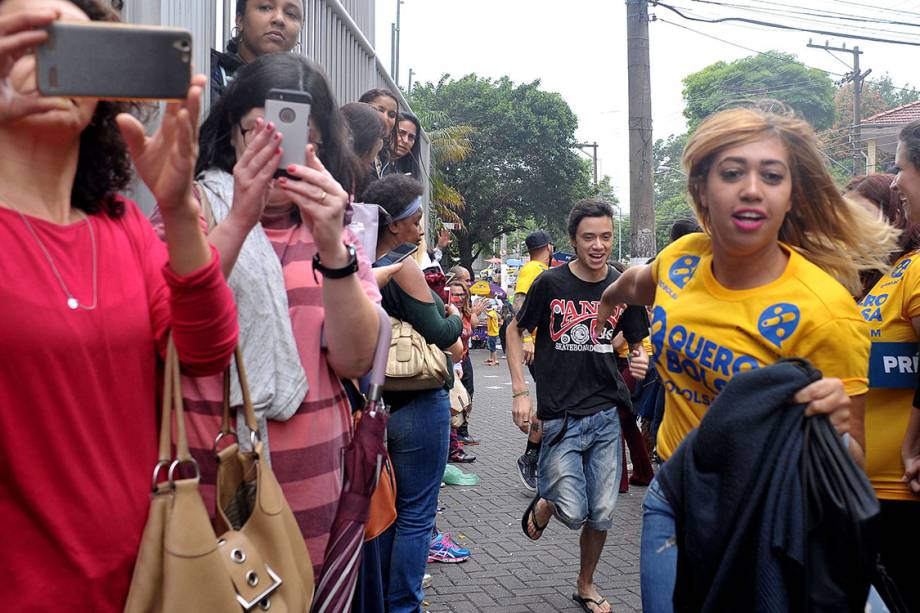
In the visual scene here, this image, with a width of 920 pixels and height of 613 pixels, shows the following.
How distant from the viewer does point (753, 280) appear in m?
2.76

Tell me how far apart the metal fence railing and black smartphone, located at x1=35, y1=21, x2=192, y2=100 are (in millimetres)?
1555

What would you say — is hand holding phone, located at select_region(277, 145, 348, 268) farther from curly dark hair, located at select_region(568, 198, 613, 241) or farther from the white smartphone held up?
curly dark hair, located at select_region(568, 198, 613, 241)

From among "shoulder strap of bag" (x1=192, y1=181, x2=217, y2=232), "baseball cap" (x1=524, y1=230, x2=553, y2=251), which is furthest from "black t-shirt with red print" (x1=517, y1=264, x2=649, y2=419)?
"baseball cap" (x1=524, y1=230, x2=553, y2=251)

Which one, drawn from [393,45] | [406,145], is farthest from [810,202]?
[393,45]

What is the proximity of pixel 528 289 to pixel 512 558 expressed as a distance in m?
2.02

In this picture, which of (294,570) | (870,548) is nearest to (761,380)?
(870,548)

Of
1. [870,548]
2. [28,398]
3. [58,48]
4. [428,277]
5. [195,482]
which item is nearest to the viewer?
[58,48]

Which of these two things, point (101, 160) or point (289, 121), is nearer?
point (101, 160)

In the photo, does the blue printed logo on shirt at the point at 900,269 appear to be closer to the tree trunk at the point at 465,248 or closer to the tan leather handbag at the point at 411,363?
the tan leather handbag at the point at 411,363

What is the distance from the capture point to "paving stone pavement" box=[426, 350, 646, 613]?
15.7 ft

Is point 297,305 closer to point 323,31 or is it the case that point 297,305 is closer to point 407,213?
point 407,213

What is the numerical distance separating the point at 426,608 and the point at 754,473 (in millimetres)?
2867

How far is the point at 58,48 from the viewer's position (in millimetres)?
1403

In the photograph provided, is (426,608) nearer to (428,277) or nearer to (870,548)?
(428,277)
